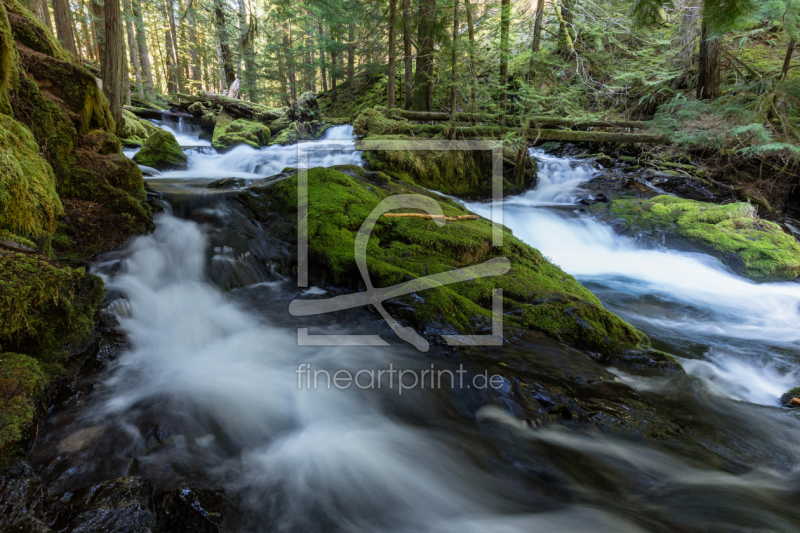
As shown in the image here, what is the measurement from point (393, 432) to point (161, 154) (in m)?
9.20

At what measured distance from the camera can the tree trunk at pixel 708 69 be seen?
10117 millimetres

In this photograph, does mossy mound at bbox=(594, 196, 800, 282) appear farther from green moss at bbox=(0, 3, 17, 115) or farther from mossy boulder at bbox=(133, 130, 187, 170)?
mossy boulder at bbox=(133, 130, 187, 170)

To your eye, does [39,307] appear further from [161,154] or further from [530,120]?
[530,120]

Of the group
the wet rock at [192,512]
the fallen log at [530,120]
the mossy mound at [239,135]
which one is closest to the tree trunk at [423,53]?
the fallen log at [530,120]

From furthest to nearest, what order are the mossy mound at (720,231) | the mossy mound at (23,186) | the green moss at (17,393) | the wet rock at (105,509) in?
the mossy mound at (720,231) → the mossy mound at (23,186) → the green moss at (17,393) → the wet rock at (105,509)

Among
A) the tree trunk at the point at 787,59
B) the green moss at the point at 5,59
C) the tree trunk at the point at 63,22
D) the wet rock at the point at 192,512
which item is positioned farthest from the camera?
the tree trunk at the point at 63,22

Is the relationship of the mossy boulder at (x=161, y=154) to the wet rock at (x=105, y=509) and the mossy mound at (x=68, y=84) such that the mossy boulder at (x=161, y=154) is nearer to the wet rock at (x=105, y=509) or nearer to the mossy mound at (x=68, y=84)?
the mossy mound at (x=68, y=84)

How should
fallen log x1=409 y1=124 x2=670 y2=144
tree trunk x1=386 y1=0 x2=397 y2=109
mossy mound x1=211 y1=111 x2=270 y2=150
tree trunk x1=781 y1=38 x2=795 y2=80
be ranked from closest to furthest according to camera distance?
tree trunk x1=781 y1=38 x2=795 y2=80 < fallen log x1=409 y1=124 x2=670 y2=144 < tree trunk x1=386 y1=0 x2=397 y2=109 < mossy mound x1=211 y1=111 x2=270 y2=150

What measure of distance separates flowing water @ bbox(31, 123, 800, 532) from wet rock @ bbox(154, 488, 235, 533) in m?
0.14

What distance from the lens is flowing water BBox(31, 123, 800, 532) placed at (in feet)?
7.99

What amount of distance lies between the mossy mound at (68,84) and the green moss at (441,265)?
2.25 m

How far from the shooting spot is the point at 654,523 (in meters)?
2.27

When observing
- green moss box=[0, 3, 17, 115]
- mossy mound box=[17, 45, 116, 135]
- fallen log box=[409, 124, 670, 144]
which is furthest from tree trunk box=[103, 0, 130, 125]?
fallen log box=[409, 124, 670, 144]

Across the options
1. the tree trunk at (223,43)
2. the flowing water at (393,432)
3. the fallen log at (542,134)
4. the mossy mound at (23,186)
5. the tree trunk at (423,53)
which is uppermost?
the tree trunk at (223,43)
